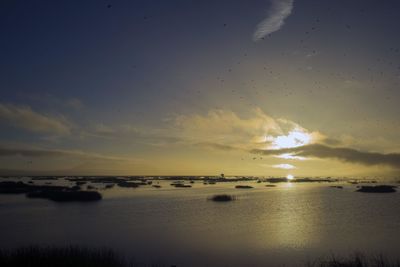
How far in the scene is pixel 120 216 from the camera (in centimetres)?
4228

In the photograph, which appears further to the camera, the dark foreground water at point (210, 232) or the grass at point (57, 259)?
the dark foreground water at point (210, 232)

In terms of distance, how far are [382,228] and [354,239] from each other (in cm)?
779

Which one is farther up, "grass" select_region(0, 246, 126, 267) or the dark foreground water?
"grass" select_region(0, 246, 126, 267)

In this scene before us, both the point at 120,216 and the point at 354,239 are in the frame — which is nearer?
the point at 354,239

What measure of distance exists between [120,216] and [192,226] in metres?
11.2

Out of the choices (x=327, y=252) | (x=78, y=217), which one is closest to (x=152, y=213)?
(x=78, y=217)

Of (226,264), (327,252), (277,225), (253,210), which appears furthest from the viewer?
(253,210)

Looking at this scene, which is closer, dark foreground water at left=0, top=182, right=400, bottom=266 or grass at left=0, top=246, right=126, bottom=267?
grass at left=0, top=246, right=126, bottom=267

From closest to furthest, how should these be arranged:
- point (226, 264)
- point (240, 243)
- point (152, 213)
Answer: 1. point (226, 264)
2. point (240, 243)
3. point (152, 213)

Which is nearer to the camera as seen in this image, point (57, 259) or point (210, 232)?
point (57, 259)

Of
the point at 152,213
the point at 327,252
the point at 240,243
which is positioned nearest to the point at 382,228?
the point at 327,252

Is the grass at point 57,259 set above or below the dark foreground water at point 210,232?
above

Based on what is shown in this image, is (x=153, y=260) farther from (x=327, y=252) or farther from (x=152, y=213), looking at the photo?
(x=152, y=213)

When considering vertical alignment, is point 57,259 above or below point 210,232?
above
